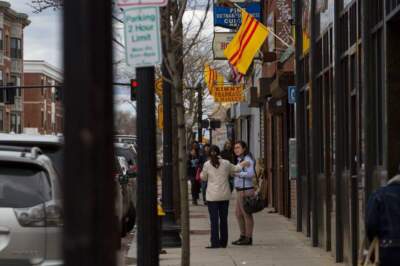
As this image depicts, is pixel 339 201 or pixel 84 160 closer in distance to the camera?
pixel 84 160

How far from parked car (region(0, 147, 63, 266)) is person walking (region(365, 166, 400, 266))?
2.69 metres

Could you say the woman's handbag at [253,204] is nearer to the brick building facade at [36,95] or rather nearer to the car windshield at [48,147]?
the car windshield at [48,147]

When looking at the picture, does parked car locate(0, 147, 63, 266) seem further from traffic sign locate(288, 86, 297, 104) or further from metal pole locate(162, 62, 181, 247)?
traffic sign locate(288, 86, 297, 104)

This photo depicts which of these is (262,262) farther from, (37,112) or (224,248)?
(37,112)

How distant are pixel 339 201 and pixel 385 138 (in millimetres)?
3251

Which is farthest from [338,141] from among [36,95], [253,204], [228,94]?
[36,95]

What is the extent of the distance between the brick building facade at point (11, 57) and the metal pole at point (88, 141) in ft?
242

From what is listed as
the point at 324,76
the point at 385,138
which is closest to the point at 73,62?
the point at 385,138

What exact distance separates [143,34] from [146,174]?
1.30m

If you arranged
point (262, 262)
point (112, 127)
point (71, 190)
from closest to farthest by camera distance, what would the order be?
point (71, 190)
point (112, 127)
point (262, 262)

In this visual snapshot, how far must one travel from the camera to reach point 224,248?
598 inches

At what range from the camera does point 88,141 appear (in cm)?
264

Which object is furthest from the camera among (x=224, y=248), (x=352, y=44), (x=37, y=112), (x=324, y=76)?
(x=37, y=112)

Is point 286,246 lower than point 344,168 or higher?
lower
